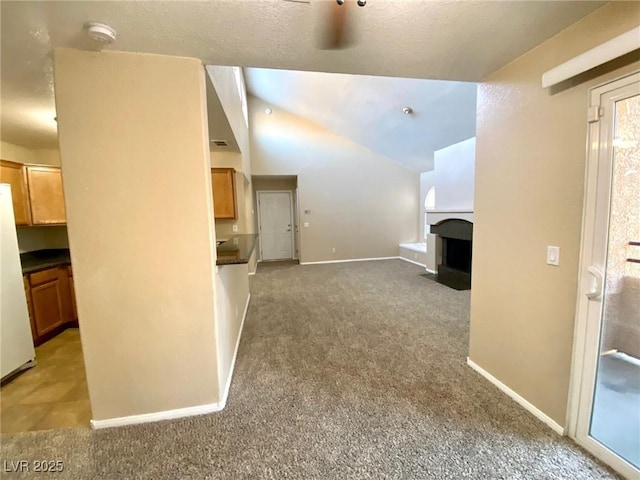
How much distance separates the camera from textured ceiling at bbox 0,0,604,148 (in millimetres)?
1289

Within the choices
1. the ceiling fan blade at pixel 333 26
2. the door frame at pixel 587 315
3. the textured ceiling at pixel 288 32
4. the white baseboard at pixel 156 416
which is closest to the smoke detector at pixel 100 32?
the textured ceiling at pixel 288 32

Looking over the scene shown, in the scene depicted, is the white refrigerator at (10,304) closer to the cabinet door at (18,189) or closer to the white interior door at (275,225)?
the cabinet door at (18,189)

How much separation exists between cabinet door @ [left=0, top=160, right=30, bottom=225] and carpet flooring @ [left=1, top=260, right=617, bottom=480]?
101 inches

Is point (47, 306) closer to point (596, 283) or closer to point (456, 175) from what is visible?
point (596, 283)

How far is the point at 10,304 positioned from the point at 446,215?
582 cm

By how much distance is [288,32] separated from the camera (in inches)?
58.4

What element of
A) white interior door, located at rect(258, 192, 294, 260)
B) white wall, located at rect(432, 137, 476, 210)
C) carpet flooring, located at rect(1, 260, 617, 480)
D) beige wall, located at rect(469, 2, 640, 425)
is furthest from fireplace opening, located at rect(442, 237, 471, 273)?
white interior door, located at rect(258, 192, 294, 260)

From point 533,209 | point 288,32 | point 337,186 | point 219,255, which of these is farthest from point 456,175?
point 219,255

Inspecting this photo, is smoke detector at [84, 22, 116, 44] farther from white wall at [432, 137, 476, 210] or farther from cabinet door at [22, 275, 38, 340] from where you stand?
white wall at [432, 137, 476, 210]

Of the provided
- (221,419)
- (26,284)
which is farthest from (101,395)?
(26,284)

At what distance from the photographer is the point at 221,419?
6.07 ft

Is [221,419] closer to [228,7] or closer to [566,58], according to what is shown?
[228,7]

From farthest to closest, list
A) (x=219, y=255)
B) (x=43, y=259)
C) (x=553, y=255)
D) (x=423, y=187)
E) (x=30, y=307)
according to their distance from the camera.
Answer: (x=423, y=187)
(x=43, y=259)
(x=30, y=307)
(x=219, y=255)
(x=553, y=255)

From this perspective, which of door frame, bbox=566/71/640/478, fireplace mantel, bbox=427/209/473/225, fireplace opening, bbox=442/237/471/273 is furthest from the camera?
fireplace opening, bbox=442/237/471/273
